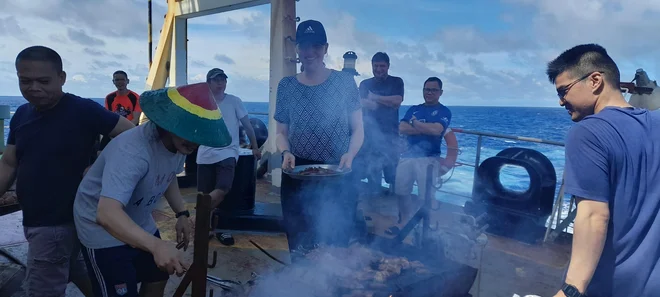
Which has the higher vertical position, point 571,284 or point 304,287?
point 571,284

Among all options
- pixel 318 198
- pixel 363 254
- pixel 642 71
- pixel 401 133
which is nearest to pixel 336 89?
pixel 318 198

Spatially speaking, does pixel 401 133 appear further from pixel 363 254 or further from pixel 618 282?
pixel 618 282

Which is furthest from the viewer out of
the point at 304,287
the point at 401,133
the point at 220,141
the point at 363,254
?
the point at 401,133

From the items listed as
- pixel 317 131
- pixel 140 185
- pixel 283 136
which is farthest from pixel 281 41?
pixel 140 185

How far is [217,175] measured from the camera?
517cm

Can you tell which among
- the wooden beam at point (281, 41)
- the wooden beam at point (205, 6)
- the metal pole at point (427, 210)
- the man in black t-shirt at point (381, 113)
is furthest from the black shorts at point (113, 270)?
the wooden beam at point (205, 6)

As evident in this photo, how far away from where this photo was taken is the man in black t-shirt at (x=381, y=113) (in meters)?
5.78

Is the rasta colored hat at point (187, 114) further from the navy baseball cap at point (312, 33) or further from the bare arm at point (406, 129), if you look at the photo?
the bare arm at point (406, 129)

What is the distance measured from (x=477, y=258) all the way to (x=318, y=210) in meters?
1.47

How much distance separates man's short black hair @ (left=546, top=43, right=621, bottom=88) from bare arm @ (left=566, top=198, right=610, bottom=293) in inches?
25.8

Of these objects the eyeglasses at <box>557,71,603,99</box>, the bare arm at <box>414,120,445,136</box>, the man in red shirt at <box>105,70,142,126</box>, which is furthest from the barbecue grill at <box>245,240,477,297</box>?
the man in red shirt at <box>105,70,142,126</box>

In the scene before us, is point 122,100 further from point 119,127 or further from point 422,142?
point 422,142

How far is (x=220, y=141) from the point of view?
6.52ft

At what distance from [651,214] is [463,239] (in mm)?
1400
